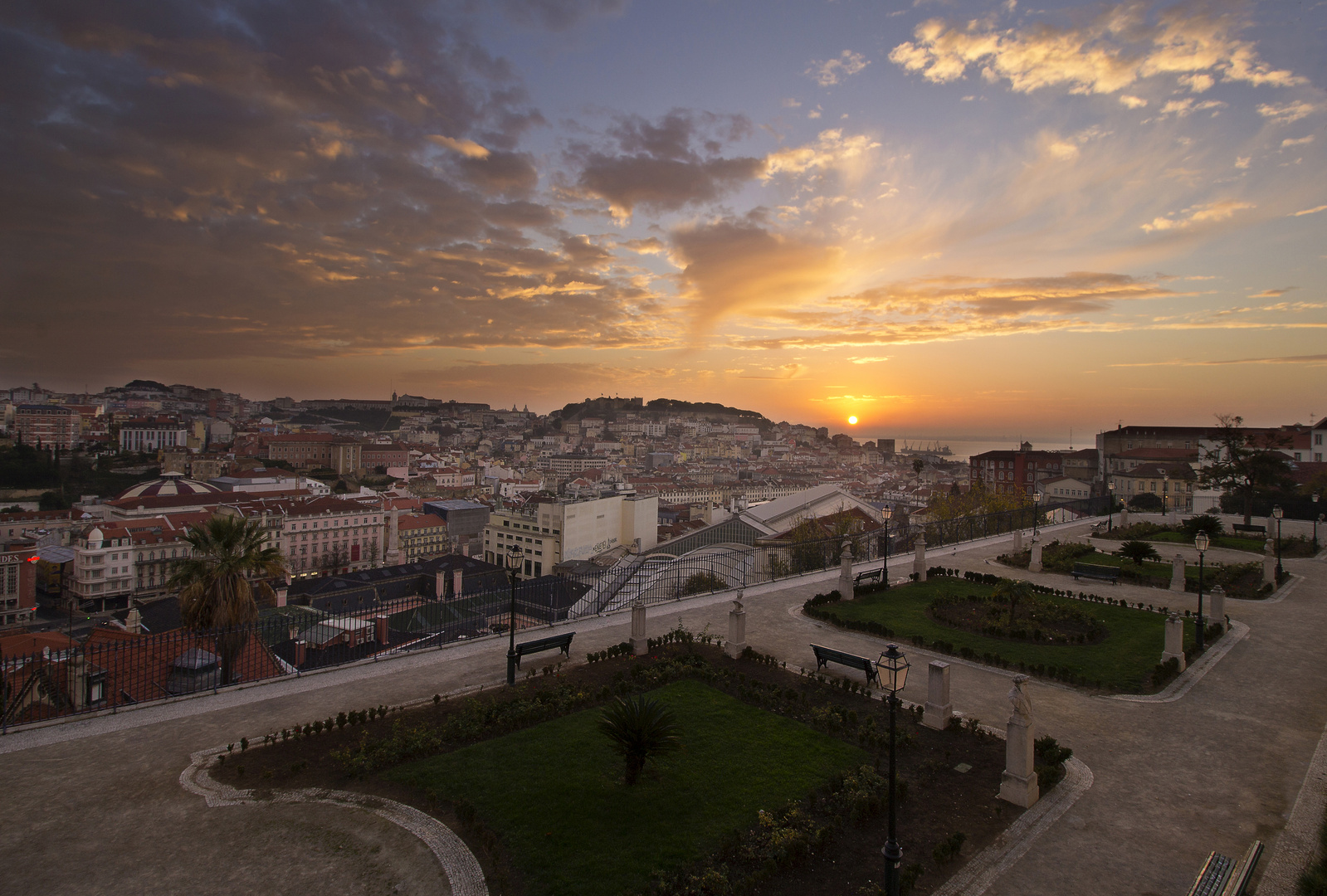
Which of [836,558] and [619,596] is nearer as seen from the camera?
[619,596]

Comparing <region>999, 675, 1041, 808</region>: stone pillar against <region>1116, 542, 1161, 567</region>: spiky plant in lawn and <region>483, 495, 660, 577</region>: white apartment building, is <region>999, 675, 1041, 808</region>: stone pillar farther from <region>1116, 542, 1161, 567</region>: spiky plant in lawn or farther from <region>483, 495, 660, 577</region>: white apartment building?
<region>483, 495, 660, 577</region>: white apartment building

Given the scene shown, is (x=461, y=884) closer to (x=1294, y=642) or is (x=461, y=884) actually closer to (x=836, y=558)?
(x=1294, y=642)

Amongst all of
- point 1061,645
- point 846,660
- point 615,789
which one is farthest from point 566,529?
point 615,789

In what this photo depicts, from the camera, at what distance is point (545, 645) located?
1084cm

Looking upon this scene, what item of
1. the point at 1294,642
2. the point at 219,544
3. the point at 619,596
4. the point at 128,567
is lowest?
the point at 128,567

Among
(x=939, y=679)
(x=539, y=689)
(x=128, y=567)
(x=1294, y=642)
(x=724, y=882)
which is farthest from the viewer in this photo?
(x=128, y=567)

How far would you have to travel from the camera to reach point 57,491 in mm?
76625

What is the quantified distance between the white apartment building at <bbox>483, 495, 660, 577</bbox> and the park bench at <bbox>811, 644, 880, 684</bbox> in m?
51.8

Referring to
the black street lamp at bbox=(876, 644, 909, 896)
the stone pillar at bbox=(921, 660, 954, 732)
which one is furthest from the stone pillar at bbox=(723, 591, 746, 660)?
the black street lamp at bbox=(876, 644, 909, 896)

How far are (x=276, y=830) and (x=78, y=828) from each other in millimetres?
1923

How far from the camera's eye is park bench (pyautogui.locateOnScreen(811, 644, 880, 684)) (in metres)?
9.73

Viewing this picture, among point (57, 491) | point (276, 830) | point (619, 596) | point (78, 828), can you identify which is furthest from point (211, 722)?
point (57, 491)

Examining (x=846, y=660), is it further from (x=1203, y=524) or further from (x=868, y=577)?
(x=1203, y=524)

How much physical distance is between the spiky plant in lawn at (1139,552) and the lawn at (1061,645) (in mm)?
6019
